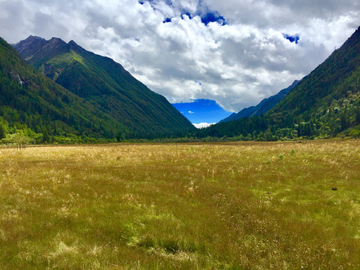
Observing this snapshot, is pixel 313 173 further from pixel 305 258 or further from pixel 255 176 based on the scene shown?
pixel 305 258

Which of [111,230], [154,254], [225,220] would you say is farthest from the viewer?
[225,220]

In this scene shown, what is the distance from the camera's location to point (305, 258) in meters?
4.94

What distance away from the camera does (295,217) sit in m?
7.39

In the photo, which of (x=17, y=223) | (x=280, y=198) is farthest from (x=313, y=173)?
(x=17, y=223)

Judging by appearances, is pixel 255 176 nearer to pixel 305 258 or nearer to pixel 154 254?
pixel 305 258

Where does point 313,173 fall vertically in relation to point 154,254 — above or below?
above

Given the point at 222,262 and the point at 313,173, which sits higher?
the point at 313,173

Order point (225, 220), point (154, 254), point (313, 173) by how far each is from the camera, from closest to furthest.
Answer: point (154, 254), point (225, 220), point (313, 173)

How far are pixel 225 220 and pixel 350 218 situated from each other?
4.84 m

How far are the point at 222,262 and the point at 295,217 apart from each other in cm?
422

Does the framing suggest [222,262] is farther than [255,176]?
No

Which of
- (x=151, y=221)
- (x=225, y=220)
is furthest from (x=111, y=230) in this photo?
(x=225, y=220)

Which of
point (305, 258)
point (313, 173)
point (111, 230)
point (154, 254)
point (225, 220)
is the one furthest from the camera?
point (313, 173)

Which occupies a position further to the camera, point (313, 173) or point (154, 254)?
point (313, 173)
